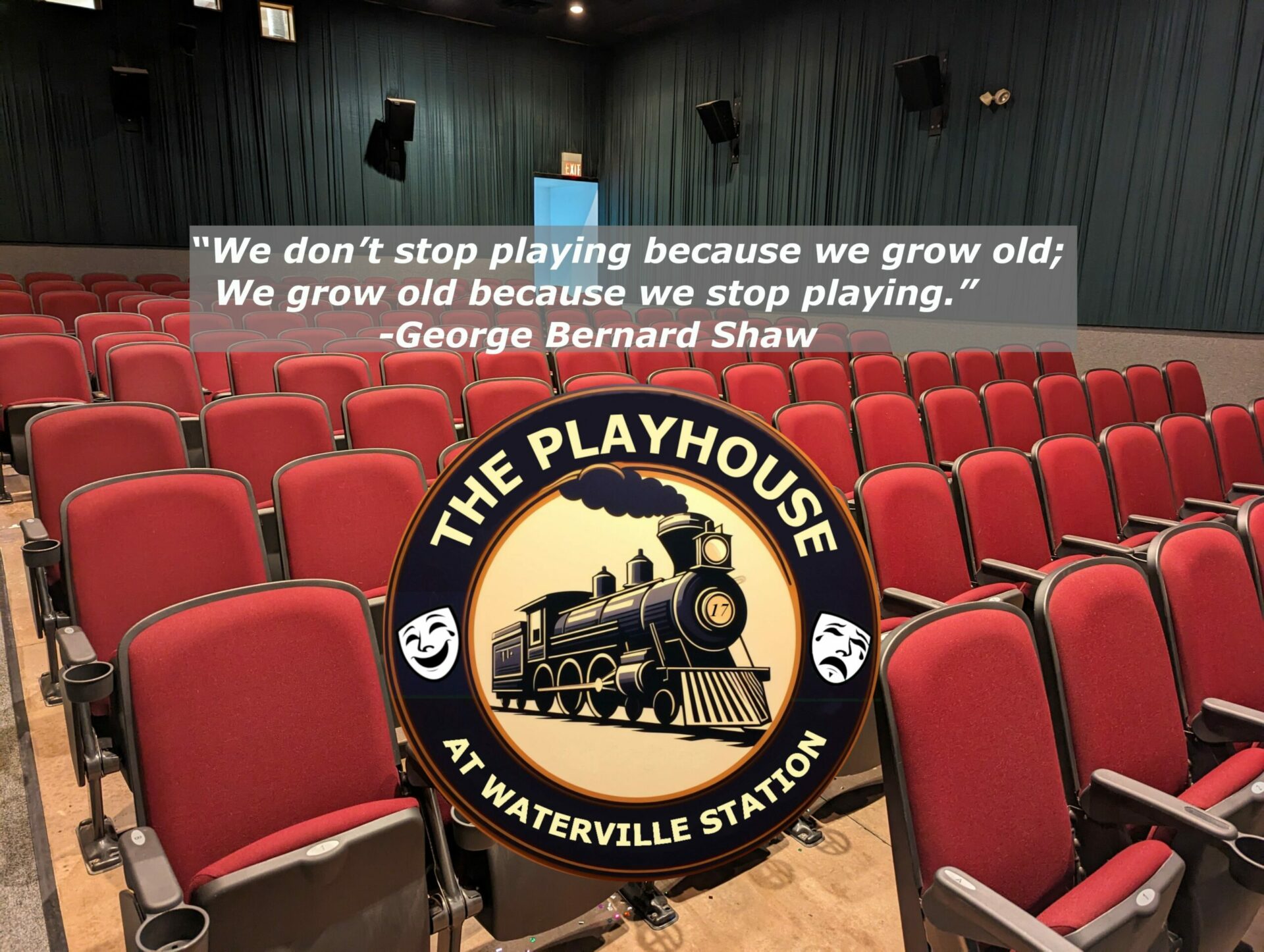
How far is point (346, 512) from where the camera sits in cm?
184

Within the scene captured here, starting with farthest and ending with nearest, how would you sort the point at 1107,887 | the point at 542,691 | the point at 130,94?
the point at 130,94, the point at 1107,887, the point at 542,691

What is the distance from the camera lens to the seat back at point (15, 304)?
15.8ft

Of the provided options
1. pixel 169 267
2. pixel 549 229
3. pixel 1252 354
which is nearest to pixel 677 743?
pixel 1252 354

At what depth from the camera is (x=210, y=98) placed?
835cm

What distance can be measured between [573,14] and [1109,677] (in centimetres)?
999

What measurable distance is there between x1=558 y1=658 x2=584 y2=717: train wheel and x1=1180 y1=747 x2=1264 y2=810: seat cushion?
1.16 meters

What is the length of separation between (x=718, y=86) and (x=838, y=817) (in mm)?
9127

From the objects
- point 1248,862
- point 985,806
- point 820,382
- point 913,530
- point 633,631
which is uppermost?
point 633,631

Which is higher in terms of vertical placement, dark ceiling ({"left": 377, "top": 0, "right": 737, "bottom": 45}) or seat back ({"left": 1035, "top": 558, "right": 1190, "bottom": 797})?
dark ceiling ({"left": 377, "top": 0, "right": 737, "bottom": 45})

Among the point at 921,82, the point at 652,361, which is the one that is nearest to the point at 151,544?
the point at 652,361

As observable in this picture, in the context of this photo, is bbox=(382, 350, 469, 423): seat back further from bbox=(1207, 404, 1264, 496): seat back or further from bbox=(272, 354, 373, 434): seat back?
bbox=(1207, 404, 1264, 496): seat back

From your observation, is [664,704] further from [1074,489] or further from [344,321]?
[344,321]

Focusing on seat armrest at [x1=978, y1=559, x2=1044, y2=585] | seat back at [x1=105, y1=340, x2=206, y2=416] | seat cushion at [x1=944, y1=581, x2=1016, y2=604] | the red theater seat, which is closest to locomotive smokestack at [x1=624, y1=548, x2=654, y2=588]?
the red theater seat

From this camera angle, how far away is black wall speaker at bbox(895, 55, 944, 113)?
685cm
